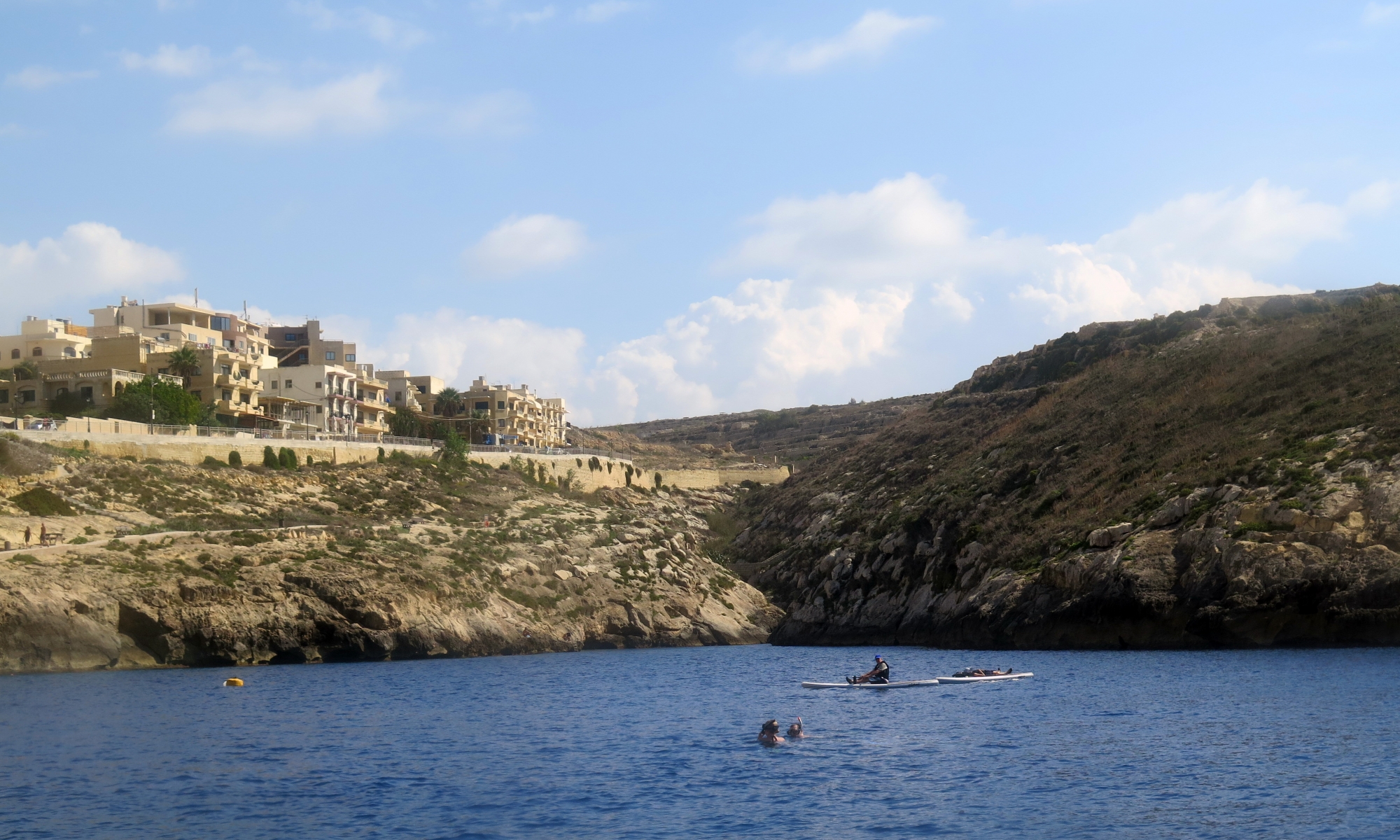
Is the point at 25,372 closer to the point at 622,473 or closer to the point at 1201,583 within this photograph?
the point at 622,473

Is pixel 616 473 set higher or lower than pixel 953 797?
higher

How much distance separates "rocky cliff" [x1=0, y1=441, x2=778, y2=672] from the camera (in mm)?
68250

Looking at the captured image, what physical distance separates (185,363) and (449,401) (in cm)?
4752

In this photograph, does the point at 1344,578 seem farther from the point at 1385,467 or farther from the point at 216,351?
the point at 216,351

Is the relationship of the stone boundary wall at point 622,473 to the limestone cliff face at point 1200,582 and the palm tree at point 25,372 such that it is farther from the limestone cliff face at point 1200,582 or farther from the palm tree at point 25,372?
the limestone cliff face at point 1200,582

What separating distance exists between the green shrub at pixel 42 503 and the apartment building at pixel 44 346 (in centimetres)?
4110

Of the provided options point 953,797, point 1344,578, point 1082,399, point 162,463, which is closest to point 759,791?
point 953,797

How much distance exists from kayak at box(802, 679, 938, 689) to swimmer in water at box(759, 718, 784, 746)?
15.9 meters

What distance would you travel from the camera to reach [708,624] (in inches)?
3676

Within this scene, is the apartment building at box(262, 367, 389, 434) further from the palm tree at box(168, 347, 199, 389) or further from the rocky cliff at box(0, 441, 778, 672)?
the rocky cliff at box(0, 441, 778, 672)

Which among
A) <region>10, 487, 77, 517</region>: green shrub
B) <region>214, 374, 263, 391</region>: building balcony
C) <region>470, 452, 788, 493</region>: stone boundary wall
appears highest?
<region>214, 374, 263, 391</region>: building balcony

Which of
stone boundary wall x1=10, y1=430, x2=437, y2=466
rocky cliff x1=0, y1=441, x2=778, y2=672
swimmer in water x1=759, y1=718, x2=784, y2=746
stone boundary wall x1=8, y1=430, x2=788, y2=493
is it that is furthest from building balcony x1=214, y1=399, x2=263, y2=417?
swimmer in water x1=759, y1=718, x2=784, y2=746

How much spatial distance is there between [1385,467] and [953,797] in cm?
4701

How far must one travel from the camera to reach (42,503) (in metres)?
76.1
